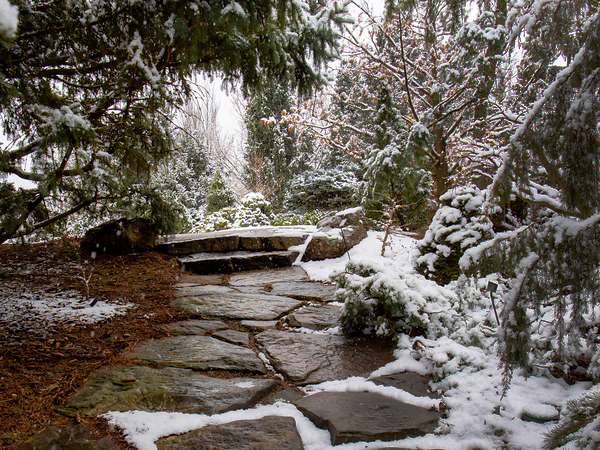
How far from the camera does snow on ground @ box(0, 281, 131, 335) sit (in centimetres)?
294

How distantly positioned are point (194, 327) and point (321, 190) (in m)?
10.7

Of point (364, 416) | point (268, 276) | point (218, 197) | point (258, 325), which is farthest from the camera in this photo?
point (218, 197)

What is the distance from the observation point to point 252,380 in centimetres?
227

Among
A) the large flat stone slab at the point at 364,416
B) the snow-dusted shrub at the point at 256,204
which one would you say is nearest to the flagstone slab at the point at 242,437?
the large flat stone slab at the point at 364,416

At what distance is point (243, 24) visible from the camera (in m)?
2.42

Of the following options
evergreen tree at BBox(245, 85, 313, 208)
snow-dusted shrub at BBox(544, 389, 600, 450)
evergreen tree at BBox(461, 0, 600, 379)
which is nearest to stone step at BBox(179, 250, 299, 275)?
evergreen tree at BBox(461, 0, 600, 379)

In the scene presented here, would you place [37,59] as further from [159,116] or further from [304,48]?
[304,48]

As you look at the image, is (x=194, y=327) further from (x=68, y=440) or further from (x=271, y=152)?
(x=271, y=152)

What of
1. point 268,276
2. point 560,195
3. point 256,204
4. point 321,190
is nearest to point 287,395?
point 560,195

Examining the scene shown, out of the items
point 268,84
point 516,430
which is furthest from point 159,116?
point 516,430

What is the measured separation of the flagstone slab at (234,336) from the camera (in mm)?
2924

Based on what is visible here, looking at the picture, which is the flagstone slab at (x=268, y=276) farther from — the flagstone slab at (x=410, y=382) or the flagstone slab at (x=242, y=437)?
the flagstone slab at (x=242, y=437)

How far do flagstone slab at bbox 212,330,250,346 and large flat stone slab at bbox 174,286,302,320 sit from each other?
358 mm

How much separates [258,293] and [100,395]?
2.41 metres
